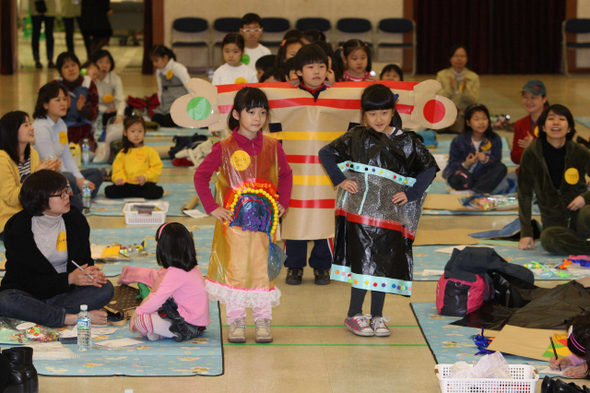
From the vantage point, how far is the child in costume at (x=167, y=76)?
31.9ft

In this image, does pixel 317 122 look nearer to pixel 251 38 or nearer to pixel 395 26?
pixel 251 38

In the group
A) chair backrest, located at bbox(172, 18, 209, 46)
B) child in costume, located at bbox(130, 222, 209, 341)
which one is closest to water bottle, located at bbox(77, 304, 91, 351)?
child in costume, located at bbox(130, 222, 209, 341)

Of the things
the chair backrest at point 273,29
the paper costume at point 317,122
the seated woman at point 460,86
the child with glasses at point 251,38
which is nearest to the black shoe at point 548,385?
the paper costume at point 317,122

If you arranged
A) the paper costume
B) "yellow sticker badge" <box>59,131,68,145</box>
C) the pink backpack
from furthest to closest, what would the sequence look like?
1. "yellow sticker badge" <box>59,131,68,145</box>
2. the paper costume
3. the pink backpack

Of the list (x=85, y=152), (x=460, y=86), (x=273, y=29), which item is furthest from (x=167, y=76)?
(x=273, y=29)

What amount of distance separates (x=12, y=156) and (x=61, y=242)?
1.24 metres

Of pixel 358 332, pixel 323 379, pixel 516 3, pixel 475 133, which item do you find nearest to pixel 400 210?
pixel 358 332

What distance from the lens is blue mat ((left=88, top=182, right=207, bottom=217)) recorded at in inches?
254

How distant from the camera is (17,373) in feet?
10.2

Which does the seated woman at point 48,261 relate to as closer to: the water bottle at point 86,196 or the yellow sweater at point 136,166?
the water bottle at point 86,196

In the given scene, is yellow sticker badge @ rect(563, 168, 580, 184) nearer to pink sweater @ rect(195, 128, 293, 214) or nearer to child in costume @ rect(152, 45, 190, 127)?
pink sweater @ rect(195, 128, 293, 214)

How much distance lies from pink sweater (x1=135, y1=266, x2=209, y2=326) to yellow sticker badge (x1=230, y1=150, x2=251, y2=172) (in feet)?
1.74

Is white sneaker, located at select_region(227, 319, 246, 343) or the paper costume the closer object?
white sneaker, located at select_region(227, 319, 246, 343)

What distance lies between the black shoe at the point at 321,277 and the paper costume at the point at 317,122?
311 mm
